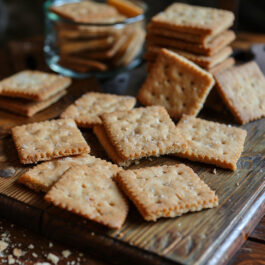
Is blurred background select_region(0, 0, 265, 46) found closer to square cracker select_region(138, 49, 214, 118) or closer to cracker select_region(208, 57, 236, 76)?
cracker select_region(208, 57, 236, 76)

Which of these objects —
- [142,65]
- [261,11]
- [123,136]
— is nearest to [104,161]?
[123,136]

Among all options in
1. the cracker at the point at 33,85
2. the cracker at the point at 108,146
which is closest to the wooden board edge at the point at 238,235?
the cracker at the point at 108,146

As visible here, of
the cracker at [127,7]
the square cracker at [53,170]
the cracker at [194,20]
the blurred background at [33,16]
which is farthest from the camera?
the blurred background at [33,16]

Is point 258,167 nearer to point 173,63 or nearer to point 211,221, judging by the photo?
point 211,221

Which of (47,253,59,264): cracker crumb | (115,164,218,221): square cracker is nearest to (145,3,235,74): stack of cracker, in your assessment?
(115,164,218,221): square cracker

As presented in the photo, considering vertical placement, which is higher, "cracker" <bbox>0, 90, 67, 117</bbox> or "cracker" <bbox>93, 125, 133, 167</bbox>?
"cracker" <bbox>93, 125, 133, 167</bbox>

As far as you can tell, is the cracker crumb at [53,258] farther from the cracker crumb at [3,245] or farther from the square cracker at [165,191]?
the square cracker at [165,191]

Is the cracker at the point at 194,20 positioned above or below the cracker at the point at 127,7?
above

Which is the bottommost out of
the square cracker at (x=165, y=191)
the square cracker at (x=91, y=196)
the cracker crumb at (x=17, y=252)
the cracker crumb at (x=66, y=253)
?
the cracker crumb at (x=17, y=252)
